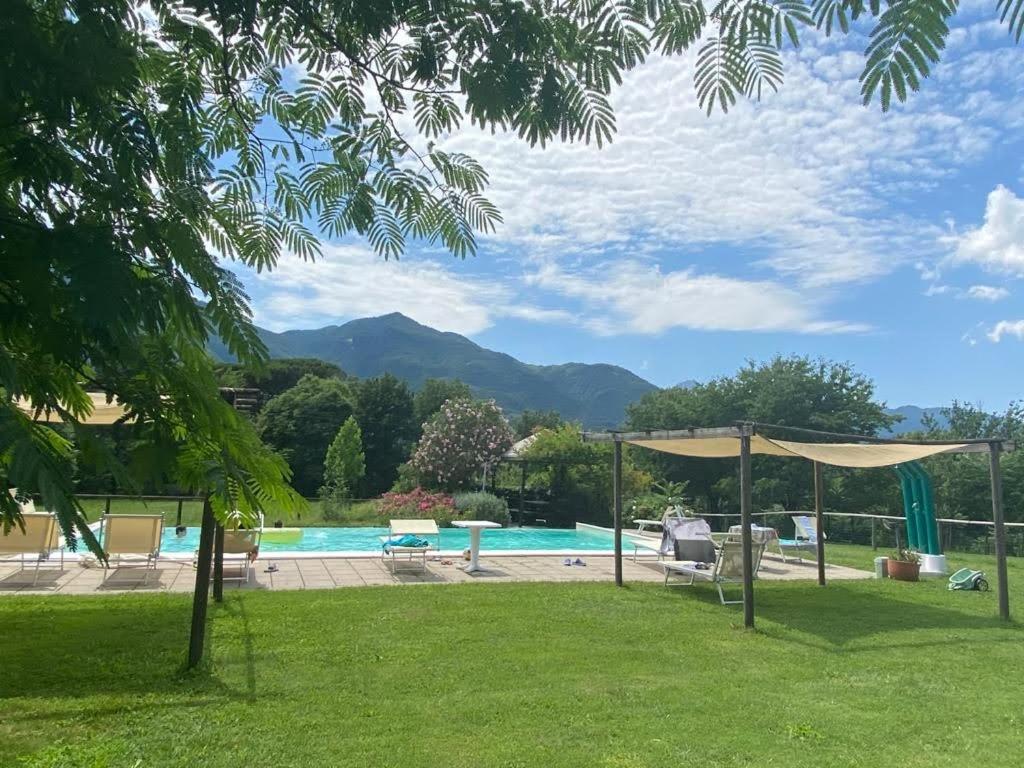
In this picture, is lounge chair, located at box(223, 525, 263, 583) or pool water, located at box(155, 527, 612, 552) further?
pool water, located at box(155, 527, 612, 552)

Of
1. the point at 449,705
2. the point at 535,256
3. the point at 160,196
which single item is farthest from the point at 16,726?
the point at 535,256

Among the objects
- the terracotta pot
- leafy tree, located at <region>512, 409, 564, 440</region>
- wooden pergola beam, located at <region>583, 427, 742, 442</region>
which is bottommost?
the terracotta pot

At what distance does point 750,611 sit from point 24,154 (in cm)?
743

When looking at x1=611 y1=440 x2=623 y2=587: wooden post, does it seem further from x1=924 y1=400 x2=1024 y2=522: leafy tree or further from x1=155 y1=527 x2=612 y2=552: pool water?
x1=924 y1=400 x2=1024 y2=522: leafy tree

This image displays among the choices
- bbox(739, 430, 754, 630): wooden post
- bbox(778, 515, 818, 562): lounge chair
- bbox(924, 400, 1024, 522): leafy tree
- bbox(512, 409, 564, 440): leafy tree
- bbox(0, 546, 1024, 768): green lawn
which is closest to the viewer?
bbox(0, 546, 1024, 768): green lawn

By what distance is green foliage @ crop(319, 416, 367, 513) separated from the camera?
78.2 ft

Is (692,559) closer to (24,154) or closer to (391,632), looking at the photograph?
(391,632)

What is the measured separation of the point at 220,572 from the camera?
7.78 meters

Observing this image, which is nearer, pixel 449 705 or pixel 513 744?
pixel 513 744

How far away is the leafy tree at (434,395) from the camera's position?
144ft

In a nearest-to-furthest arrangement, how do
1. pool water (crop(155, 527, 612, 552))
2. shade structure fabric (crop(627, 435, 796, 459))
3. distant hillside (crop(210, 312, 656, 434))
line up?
shade structure fabric (crop(627, 435, 796, 459)), pool water (crop(155, 527, 612, 552)), distant hillside (crop(210, 312, 656, 434))

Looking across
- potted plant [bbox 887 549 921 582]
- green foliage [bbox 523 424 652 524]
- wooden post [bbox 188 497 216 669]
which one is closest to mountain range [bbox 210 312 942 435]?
green foliage [bbox 523 424 652 524]

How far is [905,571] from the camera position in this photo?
11188mm

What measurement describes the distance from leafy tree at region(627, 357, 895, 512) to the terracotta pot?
52.2 ft
